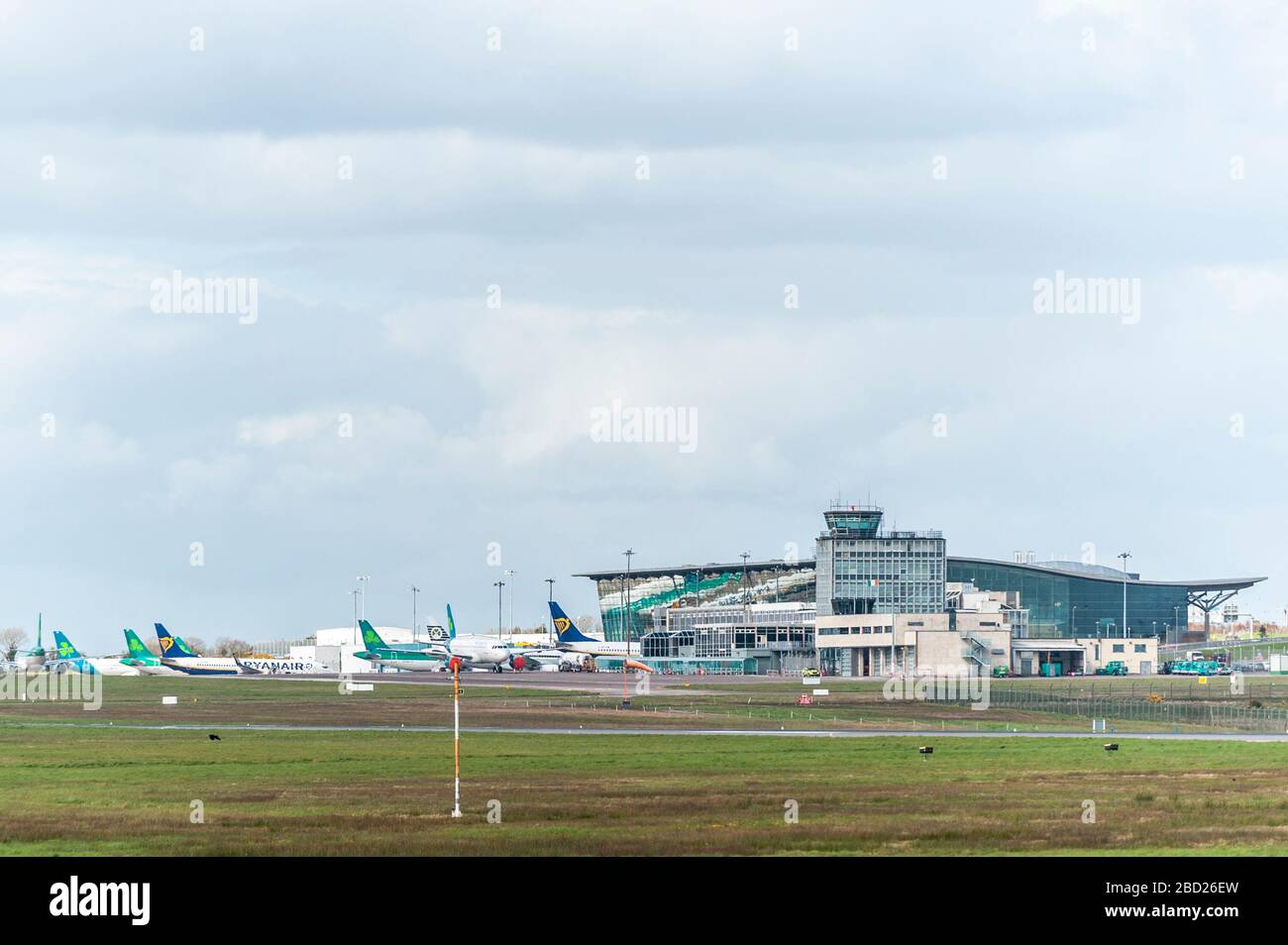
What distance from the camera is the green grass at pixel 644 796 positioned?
37750 mm

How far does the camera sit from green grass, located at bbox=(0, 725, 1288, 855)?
3775 centimetres

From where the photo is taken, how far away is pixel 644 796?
4734 cm

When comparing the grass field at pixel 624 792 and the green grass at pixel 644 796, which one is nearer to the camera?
the green grass at pixel 644 796
